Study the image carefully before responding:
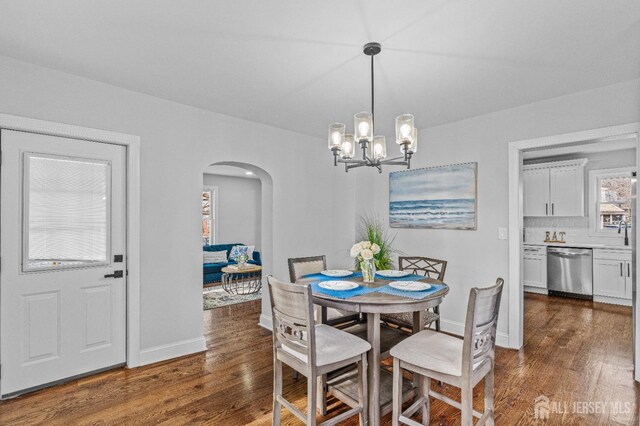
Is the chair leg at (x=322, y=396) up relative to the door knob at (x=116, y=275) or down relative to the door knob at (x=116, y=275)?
down

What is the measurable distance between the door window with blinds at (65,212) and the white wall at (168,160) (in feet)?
1.08

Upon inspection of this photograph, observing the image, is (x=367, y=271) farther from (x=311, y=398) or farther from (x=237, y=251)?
(x=237, y=251)

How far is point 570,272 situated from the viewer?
18.3 ft

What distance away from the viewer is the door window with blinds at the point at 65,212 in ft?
8.73

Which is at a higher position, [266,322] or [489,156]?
[489,156]

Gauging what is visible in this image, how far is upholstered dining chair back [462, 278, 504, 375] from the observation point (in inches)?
68.3

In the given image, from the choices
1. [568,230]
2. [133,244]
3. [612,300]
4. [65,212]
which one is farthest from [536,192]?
[65,212]

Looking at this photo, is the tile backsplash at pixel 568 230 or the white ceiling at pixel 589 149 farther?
the tile backsplash at pixel 568 230

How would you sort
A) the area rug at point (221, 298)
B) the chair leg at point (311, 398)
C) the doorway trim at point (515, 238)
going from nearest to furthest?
the chair leg at point (311, 398) → the doorway trim at point (515, 238) → the area rug at point (221, 298)

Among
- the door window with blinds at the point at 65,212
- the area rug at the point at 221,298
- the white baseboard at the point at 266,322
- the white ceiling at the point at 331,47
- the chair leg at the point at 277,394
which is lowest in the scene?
the area rug at the point at 221,298

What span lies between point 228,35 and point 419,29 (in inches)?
48.8

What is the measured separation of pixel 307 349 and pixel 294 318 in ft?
0.63

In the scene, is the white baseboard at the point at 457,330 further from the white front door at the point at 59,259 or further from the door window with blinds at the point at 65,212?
the door window with blinds at the point at 65,212

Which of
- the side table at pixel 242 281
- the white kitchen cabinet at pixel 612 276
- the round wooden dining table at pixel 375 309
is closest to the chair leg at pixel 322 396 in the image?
the round wooden dining table at pixel 375 309
